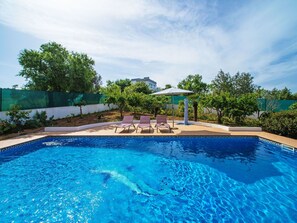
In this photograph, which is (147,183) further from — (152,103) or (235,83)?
(235,83)

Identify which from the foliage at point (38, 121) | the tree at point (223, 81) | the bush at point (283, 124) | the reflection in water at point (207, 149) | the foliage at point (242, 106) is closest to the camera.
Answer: the reflection in water at point (207, 149)

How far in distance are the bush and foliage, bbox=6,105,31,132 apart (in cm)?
1555

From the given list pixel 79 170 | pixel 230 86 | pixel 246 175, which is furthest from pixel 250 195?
pixel 230 86

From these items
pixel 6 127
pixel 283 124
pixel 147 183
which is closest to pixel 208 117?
pixel 283 124

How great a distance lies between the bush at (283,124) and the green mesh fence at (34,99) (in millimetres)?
16263

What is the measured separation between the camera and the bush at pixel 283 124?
27.9 ft

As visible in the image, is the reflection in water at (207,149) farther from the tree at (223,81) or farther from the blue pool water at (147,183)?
the tree at (223,81)

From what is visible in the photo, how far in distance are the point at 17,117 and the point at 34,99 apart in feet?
8.39

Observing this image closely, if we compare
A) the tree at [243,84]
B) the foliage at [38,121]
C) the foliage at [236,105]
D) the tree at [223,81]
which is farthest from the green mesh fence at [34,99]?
A: the tree at [243,84]

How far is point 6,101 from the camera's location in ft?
32.0

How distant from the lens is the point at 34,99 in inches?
463

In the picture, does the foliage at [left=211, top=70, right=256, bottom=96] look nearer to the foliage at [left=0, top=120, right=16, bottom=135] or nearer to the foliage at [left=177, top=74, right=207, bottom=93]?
the foliage at [left=177, top=74, right=207, bottom=93]

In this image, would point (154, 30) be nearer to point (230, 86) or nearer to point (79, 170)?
point (79, 170)

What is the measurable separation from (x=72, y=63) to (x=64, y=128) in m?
9.03
